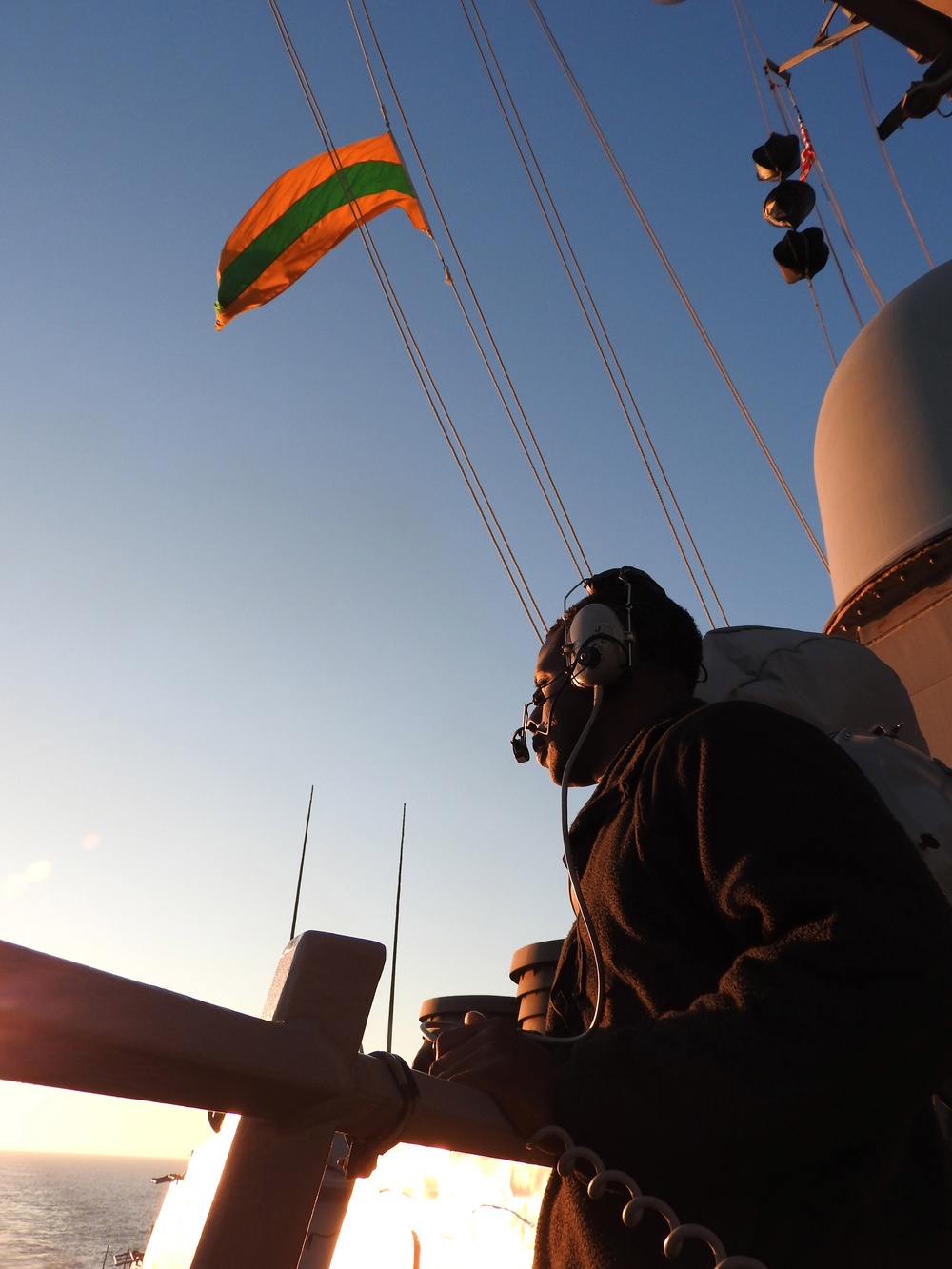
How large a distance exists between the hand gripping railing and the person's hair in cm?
127

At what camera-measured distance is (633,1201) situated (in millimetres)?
1000

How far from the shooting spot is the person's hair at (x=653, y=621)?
7.29 ft

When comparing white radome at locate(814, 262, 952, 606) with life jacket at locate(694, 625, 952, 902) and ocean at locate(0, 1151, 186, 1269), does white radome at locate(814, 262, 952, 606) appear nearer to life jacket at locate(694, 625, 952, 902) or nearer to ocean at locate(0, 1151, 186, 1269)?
life jacket at locate(694, 625, 952, 902)

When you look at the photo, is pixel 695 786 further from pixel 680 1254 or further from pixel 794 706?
pixel 794 706

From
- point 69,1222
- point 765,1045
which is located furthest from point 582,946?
point 69,1222

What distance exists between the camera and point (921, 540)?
5.06 meters

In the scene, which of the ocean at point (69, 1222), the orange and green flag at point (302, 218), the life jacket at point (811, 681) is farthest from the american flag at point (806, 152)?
the ocean at point (69, 1222)

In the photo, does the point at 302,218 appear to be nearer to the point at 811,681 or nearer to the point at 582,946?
the point at 811,681

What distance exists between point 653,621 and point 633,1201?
1447 mm

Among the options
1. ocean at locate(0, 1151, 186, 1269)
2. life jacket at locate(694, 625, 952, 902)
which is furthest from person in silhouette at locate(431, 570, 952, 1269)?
ocean at locate(0, 1151, 186, 1269)

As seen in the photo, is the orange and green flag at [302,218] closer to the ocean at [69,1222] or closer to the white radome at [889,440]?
the white radome at [889,440]

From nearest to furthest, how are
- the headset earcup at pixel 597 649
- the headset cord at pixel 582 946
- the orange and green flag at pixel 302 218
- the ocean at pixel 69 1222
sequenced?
the headset cord at pixel 582 946 → the headset earcup at pixel 597 649 → the orange and green flag at pixel 302 218 → the ocean at pixel 69 1222

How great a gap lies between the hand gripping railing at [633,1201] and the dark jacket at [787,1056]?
0.08 ft

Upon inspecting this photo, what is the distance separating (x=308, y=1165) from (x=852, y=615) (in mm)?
5071
